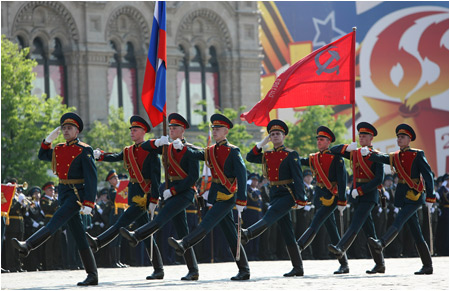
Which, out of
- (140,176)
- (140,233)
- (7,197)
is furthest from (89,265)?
(7,197)

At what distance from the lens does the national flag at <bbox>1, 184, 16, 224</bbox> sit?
2103 centimetres

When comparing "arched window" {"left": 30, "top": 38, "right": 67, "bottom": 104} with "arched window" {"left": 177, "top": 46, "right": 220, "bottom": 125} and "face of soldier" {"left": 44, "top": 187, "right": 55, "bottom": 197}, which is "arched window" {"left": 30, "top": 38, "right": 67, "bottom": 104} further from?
"face of soldier" {"left": 44, "top": 187, "right": 55, "bottom": 197}

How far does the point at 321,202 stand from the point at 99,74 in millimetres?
29157

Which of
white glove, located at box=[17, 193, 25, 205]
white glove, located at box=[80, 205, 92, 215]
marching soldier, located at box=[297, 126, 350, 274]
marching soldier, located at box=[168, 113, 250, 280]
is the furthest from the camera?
white glove, located at box=[17, 193, 25, 205]

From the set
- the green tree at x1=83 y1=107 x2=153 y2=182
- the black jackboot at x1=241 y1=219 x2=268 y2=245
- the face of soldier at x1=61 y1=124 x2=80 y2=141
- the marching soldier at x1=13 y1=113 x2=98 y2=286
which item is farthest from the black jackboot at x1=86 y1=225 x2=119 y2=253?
the green tree at x1=83 y1=107 x2=153 y2=182

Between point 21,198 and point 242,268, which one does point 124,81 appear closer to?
point 21,198

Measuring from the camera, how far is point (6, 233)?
21.9m

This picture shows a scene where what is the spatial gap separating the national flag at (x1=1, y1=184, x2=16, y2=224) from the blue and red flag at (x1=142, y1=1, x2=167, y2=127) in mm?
5698

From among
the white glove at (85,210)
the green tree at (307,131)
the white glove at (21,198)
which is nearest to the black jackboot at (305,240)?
the white glove at (85,210)

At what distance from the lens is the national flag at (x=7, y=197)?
21031 millimetres

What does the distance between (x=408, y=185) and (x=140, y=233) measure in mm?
3985

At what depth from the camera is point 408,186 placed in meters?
16.6

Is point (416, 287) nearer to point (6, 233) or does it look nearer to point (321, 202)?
point (321, 202)

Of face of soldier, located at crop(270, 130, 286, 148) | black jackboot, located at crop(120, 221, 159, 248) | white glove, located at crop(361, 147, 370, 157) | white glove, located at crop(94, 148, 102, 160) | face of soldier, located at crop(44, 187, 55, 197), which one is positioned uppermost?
face of soldier, located at crop(270, 130, 286, 148)
